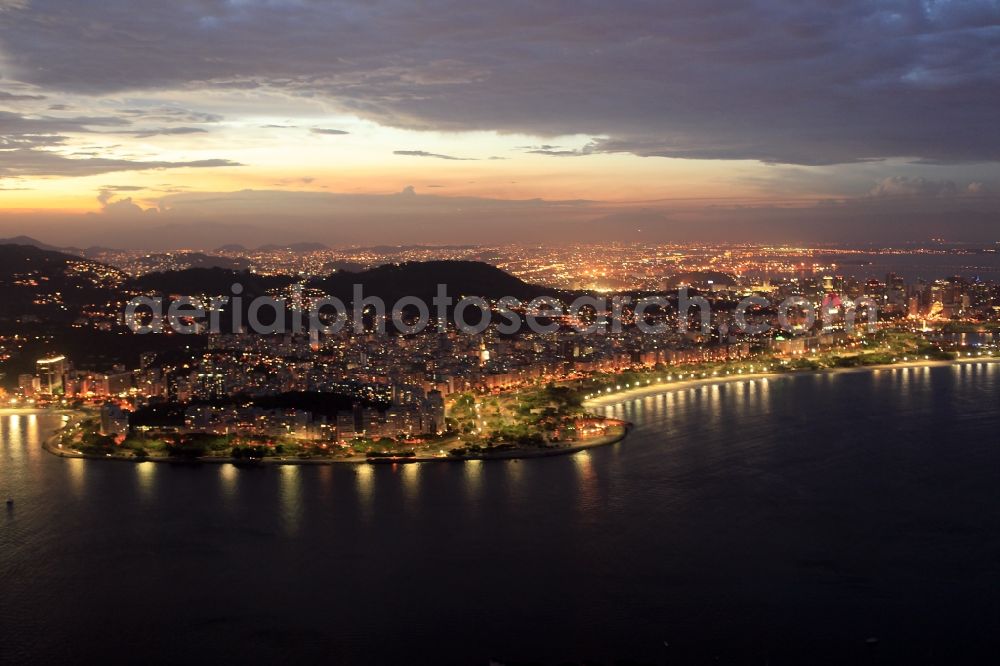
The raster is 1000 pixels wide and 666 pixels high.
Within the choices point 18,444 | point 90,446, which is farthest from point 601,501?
point 18,444

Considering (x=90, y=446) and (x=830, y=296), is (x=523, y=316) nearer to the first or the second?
(x=830, y=296)

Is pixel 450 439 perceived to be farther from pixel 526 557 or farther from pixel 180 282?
pixel 180 282

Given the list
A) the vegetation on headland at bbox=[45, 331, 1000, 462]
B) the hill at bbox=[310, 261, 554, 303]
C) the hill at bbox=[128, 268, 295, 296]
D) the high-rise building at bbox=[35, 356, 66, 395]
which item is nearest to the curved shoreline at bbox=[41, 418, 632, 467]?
the vegetation on headland at bbox=[45, 331, 1000, 462]

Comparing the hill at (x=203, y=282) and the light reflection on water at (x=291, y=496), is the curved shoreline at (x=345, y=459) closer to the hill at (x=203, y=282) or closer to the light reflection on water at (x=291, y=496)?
the light reflection on water at (x=291, y=496)

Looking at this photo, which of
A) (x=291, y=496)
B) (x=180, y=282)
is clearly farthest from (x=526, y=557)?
(x=180, y=282)

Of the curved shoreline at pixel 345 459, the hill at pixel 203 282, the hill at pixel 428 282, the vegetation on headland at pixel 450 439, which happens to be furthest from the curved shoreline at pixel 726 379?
the hill at pixel 203 282

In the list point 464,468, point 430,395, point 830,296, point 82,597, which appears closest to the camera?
point 82,597

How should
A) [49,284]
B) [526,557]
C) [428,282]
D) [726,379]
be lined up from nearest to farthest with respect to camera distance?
1. [526,557]
2. [726,379]
3. [49,284]
4. [428,282]
